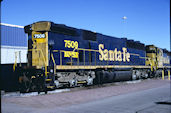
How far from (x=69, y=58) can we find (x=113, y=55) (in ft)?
18.6

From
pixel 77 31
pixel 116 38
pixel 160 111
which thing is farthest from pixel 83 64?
pixel 160 111

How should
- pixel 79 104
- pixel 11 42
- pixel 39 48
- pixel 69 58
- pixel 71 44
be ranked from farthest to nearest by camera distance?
pixel 11 42
pixel 71 44
pixel 69 58
pixel 39 48
pixel 79 104

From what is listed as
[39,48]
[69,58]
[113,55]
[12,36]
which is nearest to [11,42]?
[12,36]

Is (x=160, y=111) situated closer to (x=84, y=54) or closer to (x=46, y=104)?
(x=46, y=104)

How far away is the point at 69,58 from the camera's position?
43.6 ft

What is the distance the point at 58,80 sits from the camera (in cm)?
1212

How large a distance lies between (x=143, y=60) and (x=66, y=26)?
12498 millimetres

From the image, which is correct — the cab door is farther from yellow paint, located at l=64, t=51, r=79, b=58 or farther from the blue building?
the blue building

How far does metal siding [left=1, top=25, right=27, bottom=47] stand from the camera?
843 inches

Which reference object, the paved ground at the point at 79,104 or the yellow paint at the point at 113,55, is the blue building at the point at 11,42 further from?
the paved ground at the point at 79,104

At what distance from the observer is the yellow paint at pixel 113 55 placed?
53.5 feet

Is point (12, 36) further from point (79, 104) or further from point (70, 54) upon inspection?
point (79, 104)

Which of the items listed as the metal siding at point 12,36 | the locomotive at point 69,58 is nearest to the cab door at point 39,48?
the locomotive at point 69,58

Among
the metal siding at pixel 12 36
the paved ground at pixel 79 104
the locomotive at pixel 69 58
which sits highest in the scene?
the metal siding at pixel 12 36
